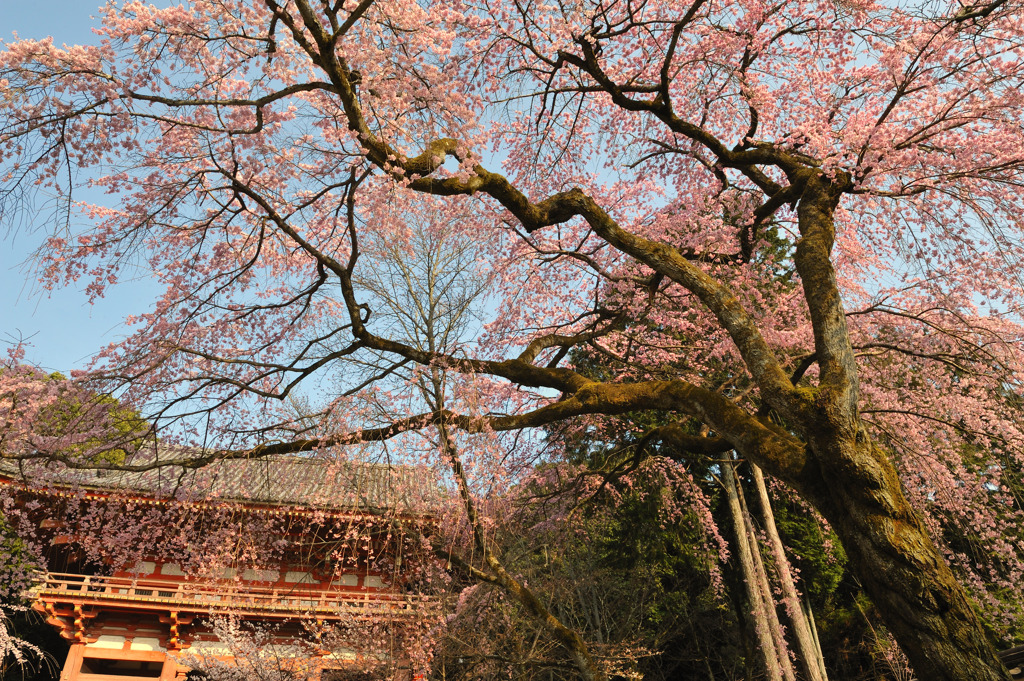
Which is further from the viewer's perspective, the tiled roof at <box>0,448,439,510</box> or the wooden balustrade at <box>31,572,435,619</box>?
the wooden balustrade at <box>31,572,435,619</box>

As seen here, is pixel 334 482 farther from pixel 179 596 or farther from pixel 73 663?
pixel 73 663

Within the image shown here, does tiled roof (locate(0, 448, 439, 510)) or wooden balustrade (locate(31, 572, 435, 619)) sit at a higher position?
tiled roof (locate(0, 448, 439, 510))

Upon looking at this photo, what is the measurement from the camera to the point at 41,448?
550cm

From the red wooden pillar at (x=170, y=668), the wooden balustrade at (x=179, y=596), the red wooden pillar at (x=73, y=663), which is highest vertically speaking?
the wooden balustrade at (x=179, y=596)

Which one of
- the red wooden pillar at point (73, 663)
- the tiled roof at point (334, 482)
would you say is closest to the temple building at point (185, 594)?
the red wooden pillar at point (73, 663)

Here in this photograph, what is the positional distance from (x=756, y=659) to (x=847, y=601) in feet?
10.3

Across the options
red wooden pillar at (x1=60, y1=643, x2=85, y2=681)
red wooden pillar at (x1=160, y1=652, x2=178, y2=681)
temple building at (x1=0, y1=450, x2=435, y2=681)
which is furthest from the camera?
red wooden pillar at (x1=160, y1=652, x2=178, y2=681)

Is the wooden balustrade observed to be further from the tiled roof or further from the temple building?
the tiled roof

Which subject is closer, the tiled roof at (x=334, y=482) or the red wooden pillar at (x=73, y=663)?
the tiled roof at (x=334, y=482)

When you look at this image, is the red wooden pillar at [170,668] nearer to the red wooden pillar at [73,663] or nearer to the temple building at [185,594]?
the temple building at [185,594]

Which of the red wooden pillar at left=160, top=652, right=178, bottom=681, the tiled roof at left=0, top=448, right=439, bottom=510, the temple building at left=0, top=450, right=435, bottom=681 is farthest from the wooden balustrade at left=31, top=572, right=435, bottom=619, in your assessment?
the tiled roof at left=0, top=448, right=439, bottom=510

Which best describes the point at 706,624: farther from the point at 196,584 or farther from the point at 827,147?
the point at 827,147

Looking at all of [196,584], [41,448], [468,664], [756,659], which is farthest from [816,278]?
[196,584]

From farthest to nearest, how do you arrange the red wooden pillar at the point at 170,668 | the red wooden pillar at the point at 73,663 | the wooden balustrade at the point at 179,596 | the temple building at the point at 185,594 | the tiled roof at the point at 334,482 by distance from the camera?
1. the red wooden pillar at the point at 170,668
2. the red wooden pillar at the point at 73,663
3. the wooden balustrade at the point at 179,596
4. the temple building at the point at 185,594
5. the tiled roof at the point at 334,482
